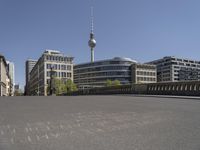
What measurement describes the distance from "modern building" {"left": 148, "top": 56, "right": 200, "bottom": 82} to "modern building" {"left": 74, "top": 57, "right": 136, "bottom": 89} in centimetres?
2834

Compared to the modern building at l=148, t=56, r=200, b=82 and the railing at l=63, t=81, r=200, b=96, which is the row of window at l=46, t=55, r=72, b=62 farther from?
the railing at l=63, t=81, r=200, b=96

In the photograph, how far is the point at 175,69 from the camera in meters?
172

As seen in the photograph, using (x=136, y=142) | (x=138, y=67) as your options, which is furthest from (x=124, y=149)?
(x=138, y=67)

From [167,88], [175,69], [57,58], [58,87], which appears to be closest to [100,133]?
[167,88]

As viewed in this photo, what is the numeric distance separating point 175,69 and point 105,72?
47039 mm

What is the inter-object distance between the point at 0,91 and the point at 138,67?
7420 centimetres

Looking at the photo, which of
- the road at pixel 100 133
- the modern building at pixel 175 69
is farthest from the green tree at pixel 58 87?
the road at pixel 100 133

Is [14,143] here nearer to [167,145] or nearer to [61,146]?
[61,146]

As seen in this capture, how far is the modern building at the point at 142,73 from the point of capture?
154 meters

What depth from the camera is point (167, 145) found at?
552cm

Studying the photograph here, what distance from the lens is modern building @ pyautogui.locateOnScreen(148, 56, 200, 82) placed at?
557ft

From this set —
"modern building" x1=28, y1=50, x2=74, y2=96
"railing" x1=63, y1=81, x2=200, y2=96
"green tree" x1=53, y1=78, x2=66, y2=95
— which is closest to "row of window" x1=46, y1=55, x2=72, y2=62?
"modern building" x1=28, y1=50, x2=74, y2=96

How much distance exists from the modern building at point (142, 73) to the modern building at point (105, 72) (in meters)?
3.03

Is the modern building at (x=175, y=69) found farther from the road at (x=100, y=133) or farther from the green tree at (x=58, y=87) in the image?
the road at (x=100, y=133)
